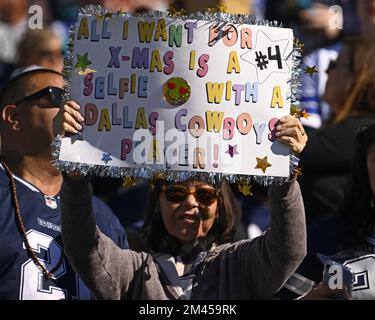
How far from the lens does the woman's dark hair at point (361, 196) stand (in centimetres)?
479

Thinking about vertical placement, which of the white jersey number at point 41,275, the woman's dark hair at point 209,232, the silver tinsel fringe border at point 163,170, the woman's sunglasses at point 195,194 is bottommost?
the white jersey number at point 41,275

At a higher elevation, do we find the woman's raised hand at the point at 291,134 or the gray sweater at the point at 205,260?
the woman's raised hand at the point at 291,134

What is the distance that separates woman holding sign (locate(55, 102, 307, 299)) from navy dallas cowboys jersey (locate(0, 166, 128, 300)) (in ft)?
1.19

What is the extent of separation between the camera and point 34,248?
4777 millimetres

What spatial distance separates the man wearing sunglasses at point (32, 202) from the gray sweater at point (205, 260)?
0.36 m

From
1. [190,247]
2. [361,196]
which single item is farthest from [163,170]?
[361,196]

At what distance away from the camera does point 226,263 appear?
4484mm

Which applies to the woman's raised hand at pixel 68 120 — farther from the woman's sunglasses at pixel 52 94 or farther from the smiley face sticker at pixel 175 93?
the woman's sunglasses at pixel 52 94

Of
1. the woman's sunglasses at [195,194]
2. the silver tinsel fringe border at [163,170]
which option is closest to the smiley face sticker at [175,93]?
the silver tinsel fringe border at [163,170]

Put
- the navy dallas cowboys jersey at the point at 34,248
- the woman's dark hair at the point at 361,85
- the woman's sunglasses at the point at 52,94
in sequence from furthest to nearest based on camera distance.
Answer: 1. the woman's dark hair at the point at 361,85
2. the woman's sunglasses at the point at 52,94
3. the navy dallas cowboys jersey at the point at 34,248

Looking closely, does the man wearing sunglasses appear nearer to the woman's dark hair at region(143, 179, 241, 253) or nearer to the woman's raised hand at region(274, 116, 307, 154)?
the woman's dark hair at region(143, 179, 241, 253)

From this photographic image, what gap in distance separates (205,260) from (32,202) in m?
0.79

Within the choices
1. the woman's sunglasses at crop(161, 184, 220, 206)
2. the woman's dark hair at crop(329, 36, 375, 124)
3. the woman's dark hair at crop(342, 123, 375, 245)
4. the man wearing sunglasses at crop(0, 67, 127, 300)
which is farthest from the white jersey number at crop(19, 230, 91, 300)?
the woman's dark hair at crop(329, 36, 375, 124)

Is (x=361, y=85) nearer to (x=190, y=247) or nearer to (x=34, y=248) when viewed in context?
(x=190, y=247)
